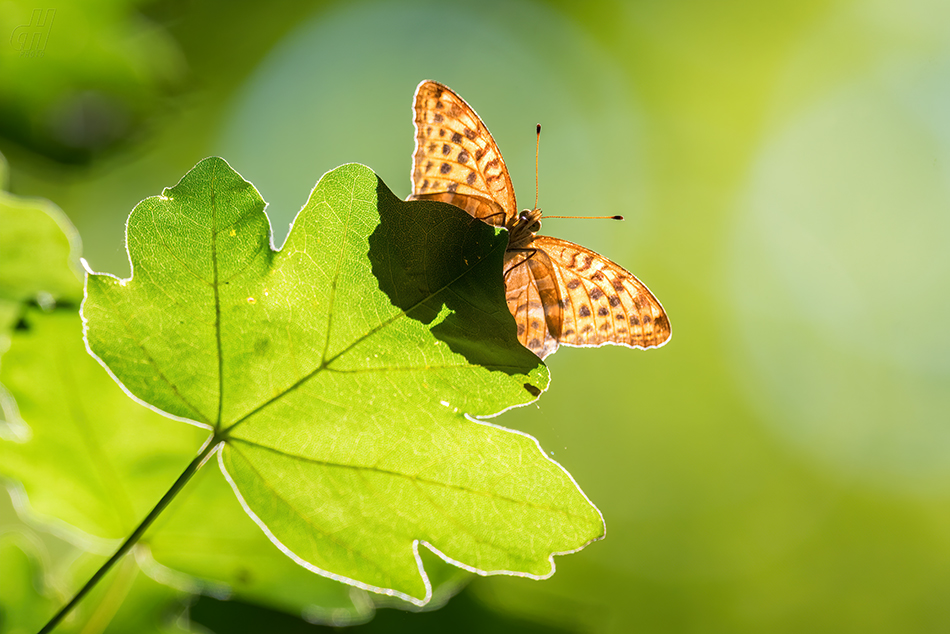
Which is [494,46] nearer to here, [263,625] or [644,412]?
[644,412]

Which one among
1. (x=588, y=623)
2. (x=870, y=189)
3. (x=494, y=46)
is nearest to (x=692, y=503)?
(x=870, y=189)

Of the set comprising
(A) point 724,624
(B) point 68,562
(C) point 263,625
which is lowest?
(A) point 724,624

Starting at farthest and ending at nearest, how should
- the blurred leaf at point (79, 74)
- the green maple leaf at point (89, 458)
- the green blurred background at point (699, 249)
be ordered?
the green blurred background at point (699, 249) < the blurred leaf at point (79, 74) < the green maple leaf at point (89, 458)

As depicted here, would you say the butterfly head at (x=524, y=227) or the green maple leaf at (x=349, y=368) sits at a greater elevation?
the butterfly head at (x=524, y=227)

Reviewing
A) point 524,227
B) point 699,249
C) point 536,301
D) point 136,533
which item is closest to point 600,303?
point 536,301

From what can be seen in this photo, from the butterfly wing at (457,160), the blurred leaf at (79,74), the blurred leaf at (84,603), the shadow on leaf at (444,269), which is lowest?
the blurred leaf at (84,603)

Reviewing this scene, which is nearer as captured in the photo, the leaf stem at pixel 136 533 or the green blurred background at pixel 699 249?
the leaf stem at pixel 136 533

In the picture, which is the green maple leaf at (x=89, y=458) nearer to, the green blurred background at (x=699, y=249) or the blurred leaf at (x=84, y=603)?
the blurred leaf at (x=84, y=603)

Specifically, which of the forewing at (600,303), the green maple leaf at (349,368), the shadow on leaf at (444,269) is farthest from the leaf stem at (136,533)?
the forewing at (600,303)

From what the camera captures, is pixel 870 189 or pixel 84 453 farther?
pixel 870 189
